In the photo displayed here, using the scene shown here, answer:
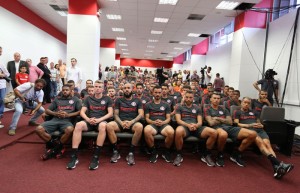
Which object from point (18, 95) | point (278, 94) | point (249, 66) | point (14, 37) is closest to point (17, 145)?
point (18, 95)

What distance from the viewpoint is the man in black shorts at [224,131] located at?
10.3 ft

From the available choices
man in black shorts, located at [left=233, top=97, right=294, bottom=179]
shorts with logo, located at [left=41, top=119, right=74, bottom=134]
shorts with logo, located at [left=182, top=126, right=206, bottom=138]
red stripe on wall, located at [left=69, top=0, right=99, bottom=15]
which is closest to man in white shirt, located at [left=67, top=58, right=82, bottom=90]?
red stripe on wall, located at [left=69, top=0, right=99, bottom=15]

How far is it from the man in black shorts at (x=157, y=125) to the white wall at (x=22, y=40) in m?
4.99

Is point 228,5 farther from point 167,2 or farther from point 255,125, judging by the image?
point 255,125

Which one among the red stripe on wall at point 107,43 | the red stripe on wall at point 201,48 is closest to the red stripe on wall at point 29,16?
the red stripe on wall at point 107,43

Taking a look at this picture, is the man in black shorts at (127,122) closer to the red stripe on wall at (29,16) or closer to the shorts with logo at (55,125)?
the shorts with logo at (55,125)

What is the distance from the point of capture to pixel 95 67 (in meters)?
6.64

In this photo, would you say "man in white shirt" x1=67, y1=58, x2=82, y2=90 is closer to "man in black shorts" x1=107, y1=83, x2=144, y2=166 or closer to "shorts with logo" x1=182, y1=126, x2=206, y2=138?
"man in black shorts" x1=107, y1=83, x2=144, y2=166

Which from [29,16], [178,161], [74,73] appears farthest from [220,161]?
[29,16]

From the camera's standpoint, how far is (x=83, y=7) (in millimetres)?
6273

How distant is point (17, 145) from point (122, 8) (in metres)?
5.44

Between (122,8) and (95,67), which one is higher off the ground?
(122,8)

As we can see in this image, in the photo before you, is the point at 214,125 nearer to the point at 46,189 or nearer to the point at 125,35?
the point at 46,189

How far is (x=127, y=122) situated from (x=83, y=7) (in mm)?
4495
